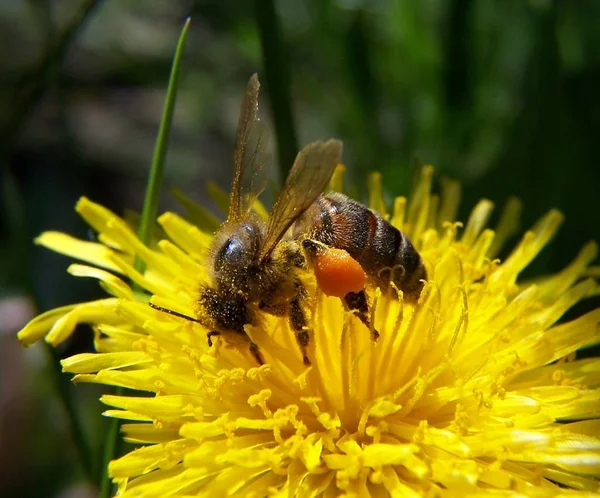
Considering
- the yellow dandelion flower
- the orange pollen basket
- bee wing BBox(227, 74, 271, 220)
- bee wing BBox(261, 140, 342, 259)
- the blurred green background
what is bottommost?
the yellow dandelion flower

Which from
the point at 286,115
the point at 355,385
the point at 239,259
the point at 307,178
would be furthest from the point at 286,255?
the point at 286,115

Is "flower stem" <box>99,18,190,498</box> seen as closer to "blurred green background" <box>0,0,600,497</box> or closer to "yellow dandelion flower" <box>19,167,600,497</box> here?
"yellow dandelion flower" <box>19,167,600,497</box>

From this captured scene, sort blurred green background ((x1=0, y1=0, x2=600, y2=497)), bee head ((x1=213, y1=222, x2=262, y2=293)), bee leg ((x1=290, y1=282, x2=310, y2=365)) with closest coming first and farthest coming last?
bee head ((x1=213, y1=222, x2=262, y2=293)) → bee leg ((x1=290, y1=282, x2=310, y2=365)) → blurred green background ((x1=0, y1=0, x2=600, y2=497))

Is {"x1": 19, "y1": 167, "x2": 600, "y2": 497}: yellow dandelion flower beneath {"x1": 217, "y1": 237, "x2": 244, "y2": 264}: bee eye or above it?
beneath

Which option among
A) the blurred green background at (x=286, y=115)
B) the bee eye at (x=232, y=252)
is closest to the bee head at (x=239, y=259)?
the bee eye at (x=232, y=252)

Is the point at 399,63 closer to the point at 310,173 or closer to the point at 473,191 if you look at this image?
the point at 473,191

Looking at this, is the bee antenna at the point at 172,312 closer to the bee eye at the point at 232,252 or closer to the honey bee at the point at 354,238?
the bee eye at the point at 232,252

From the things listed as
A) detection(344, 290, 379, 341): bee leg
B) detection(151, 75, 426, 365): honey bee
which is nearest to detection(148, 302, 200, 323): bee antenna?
detection(151, 75, 426, 365): honey bee
